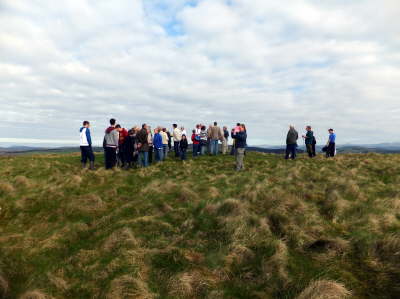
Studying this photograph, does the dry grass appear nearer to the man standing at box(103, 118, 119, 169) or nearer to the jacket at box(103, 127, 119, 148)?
the man standing at box(103, 118, 119, 169)

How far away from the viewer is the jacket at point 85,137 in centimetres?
1527

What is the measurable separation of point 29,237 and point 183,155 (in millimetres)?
14101

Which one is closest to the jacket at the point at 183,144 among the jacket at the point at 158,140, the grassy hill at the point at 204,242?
the jacket at the point at 158,140

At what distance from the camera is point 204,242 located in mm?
6930

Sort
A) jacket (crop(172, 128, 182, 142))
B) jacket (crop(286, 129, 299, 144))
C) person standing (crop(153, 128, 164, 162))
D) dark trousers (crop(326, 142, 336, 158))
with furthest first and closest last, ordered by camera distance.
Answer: dark trousers (crop(326, 142, 336, 158))
jacket (crop(172, 128, 182, 142))
jacket (crop(286, 129, 299, 144))
person standing (crop(153, 128, 164, 162))

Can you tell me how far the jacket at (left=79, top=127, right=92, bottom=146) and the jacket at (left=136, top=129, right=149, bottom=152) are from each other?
2.88 m

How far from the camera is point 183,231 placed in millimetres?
7602

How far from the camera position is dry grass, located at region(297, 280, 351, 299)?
4.59m

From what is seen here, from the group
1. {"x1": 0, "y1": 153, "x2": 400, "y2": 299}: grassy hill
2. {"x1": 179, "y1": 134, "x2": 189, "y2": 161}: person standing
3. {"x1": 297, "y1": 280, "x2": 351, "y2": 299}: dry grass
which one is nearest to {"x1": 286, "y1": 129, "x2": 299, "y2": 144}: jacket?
→ {"x1": 179, "y1": 134, "x2": 189, "y2": 161}: person standing

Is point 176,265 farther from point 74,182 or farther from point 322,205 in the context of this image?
point 74,182

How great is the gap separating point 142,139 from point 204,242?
36.2 feet

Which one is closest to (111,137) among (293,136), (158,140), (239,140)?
(158,140)

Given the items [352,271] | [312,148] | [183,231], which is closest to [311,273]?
[352,271]

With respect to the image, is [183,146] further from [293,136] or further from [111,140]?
[293,136]
